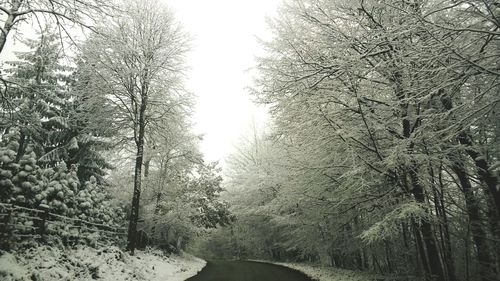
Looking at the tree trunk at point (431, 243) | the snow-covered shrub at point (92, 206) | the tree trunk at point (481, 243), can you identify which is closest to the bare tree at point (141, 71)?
the snow-covered shrub at point (92, 206)

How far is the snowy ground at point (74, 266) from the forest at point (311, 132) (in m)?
0.55

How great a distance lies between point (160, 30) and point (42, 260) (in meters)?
10.1

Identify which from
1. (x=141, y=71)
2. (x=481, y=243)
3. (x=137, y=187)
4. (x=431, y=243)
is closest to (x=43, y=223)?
(x=137, y=187)

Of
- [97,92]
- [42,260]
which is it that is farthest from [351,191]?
[97,92]

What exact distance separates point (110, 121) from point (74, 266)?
6329 mm

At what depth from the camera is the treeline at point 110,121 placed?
587 cm

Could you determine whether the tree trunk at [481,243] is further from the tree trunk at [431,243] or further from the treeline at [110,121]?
the treeline at [110,121]

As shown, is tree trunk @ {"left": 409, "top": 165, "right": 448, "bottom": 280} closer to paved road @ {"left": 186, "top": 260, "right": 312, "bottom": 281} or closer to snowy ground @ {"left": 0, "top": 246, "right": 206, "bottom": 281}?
paved road @ {"left": 186, "top": 260, "right": 312, "bottom": 281}

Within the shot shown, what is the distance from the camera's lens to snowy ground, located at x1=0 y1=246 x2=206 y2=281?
21.0 feet

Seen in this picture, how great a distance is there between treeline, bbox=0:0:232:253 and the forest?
72mm

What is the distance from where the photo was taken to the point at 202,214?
18.5 m

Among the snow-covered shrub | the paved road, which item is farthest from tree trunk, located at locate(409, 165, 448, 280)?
the snow-covered shrub

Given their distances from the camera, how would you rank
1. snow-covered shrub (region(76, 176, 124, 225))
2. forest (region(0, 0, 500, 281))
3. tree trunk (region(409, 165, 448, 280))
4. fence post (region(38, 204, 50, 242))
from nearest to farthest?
forest (region(0, 0, 500, 281))
tree trunk (region(409, 165, 448, 280))
fence post (region(38, 204, 50, 242))
snow-covered shrub (region(76, 176, 124, 225))

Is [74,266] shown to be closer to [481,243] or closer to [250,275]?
[250,275]
